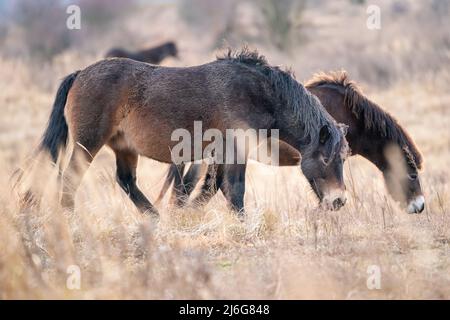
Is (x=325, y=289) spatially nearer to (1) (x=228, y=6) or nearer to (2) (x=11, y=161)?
(2) (x=11, y=161)

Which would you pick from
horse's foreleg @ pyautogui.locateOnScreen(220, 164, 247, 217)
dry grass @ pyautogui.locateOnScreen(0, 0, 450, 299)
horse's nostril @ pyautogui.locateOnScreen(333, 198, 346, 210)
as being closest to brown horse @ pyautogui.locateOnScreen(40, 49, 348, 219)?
horse's foreleg @ pyautogui.locateOnScreen(220, 164, 247, 217)

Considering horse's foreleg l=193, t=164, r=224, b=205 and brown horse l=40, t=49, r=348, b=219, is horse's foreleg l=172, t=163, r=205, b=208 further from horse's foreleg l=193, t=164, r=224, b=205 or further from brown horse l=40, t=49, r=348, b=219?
brown horse l=40, t=49, r=348, b=219

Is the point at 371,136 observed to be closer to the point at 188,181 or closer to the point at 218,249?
the point at 188,181

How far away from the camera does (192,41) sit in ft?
97.0

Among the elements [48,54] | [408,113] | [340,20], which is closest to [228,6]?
[340,20]

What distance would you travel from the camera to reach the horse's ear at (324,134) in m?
6.56

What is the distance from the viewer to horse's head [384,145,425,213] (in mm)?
7695

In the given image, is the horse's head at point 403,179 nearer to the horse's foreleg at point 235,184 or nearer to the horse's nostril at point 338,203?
the horse's nostril at point 338,203

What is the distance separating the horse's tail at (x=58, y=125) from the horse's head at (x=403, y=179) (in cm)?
340

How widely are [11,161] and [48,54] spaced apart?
11.7m

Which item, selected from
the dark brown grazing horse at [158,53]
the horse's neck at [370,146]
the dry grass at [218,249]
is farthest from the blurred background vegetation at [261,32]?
the horse's neck at [370,146]

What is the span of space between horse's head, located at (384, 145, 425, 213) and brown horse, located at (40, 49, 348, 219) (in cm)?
128

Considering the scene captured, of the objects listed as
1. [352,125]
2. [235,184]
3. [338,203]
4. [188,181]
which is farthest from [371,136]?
[188,181]
